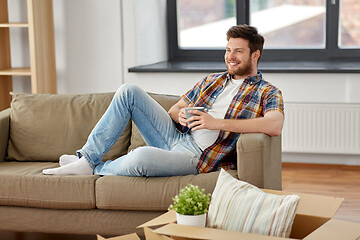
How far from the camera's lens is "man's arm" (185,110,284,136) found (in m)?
2.98

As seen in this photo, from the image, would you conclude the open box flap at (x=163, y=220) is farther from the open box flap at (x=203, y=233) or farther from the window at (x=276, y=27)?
the window at (x=276, y=27)

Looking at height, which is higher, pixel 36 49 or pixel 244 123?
pixel 36 49

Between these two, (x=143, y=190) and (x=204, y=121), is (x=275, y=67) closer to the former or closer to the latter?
(x=204, y=121)

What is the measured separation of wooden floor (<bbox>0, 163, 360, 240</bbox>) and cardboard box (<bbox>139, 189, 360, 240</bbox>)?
1240 millimetres

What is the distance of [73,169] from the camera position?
309 centimetres

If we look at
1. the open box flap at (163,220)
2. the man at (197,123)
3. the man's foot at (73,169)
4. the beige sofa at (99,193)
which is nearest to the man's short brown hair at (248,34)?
the man at (197,123)

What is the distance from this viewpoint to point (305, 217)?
2254 millimetres

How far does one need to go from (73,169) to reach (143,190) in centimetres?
40

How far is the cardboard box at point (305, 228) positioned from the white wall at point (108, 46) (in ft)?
8.19

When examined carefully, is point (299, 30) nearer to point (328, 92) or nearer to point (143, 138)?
point (328, 92)

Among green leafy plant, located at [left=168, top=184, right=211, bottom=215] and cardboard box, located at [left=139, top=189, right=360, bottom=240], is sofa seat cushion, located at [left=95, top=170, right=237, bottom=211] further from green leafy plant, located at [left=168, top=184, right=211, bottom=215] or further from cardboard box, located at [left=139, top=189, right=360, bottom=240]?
green leafy plant, located at [left=168, top=184, right=211, bottom=215]

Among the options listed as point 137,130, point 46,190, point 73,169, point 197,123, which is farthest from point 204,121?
point 46,190

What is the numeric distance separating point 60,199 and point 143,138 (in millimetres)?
560

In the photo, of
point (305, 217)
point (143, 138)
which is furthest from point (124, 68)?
point (305, 217)
